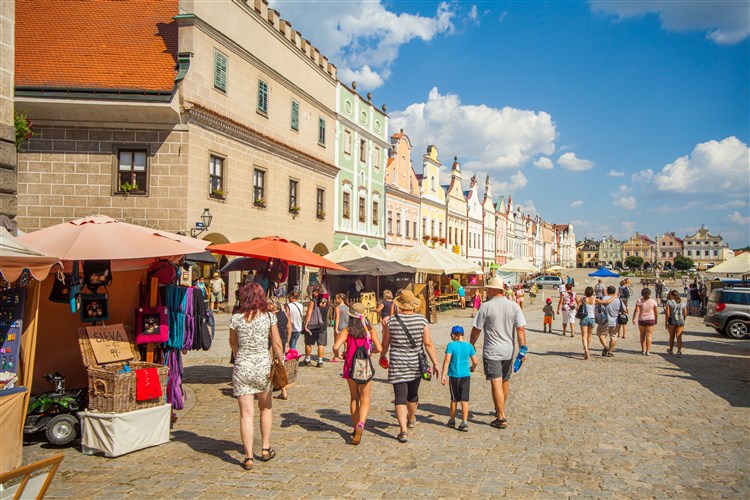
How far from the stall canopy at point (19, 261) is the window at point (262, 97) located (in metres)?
18.3

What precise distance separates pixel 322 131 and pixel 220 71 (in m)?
8.85

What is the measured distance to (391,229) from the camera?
39.6 m

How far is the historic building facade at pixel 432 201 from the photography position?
45.9 m

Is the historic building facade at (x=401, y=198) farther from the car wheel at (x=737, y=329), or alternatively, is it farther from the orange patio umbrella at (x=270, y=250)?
the orange patio umbrella at (x=270, y=250)

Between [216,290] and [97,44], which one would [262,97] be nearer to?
[97,44]

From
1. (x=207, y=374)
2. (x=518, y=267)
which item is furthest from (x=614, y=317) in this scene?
(x=518, y=267)

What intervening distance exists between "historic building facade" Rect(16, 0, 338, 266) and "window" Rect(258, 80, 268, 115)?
0.11m

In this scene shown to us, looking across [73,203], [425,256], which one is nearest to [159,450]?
[73,203]

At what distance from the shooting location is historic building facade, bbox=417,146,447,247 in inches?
1809

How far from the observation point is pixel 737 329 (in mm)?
19859

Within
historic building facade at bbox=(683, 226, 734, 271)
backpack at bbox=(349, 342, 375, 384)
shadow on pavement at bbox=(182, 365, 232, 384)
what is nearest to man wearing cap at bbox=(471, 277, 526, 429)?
backpack at bbox=(349, 342, 375, 384)

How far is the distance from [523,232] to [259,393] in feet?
294

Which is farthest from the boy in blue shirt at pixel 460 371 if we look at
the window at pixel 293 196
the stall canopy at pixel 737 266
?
the window at pixel 293 196

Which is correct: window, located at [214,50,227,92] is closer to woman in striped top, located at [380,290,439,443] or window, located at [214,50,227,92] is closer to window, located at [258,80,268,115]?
window, located at [258,80,268,115]
